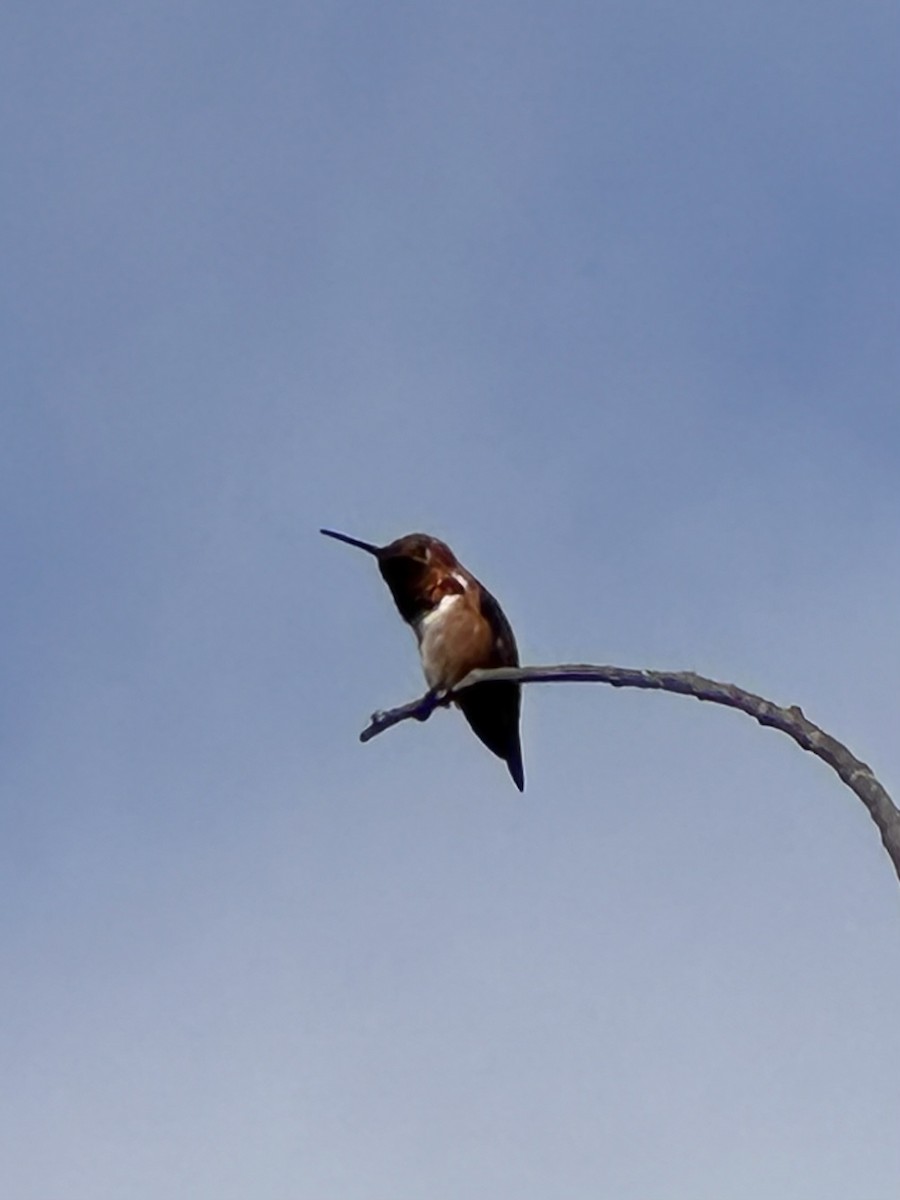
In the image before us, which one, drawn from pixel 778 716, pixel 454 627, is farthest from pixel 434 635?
Answer: pixel 778 716

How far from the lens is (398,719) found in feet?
25.3

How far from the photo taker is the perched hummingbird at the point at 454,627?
358 inches

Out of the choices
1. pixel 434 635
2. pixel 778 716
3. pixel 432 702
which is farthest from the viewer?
pixel 434 635

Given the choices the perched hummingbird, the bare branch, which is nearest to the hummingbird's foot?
the perched hummingbird

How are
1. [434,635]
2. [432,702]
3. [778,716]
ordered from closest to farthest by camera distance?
[778,716], [432,702], [434,635]

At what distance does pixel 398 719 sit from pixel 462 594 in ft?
5.35

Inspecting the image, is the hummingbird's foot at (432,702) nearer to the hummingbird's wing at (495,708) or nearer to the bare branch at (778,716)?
the hummingbird's wing at (495,708)

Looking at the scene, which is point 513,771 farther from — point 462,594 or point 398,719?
point 398,719

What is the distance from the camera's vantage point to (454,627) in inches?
361

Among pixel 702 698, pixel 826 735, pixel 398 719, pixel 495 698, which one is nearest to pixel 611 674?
pixel 702 698

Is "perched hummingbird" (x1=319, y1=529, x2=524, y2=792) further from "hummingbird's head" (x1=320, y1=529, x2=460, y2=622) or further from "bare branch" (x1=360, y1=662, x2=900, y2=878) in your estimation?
"bare branch" (x1=360, y1=662, x2=900, y2=878)

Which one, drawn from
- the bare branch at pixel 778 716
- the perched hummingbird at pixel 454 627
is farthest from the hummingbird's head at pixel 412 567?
the bare branch at pixel 778 716

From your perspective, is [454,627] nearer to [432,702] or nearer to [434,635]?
[434,635]

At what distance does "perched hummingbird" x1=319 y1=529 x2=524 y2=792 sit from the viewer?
910cm
